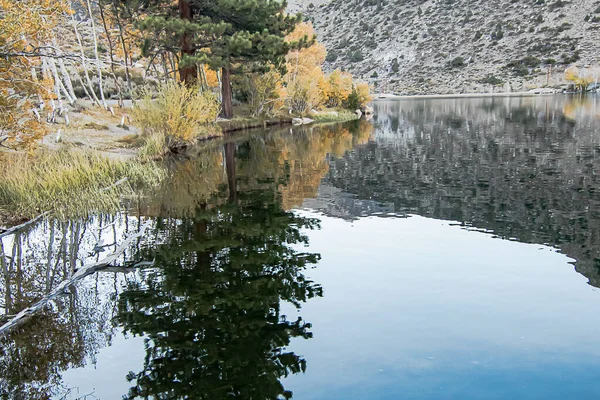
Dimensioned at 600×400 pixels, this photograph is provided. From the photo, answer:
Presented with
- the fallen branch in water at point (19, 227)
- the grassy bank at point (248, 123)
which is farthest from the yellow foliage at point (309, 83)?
the fallen branch in water at point (19, 227)

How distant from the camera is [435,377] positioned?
5.85 meters

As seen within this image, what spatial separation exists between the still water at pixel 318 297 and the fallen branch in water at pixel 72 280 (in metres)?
0.10

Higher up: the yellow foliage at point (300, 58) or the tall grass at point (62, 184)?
the yellow foliage at point (300, 58)

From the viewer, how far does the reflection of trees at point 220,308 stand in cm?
587

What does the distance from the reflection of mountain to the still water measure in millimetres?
122

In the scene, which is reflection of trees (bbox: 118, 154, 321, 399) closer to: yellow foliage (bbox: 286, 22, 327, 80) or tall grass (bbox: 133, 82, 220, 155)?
tall grass (bbox: 133, 82, 220, 155)

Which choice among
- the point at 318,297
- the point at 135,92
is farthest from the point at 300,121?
the point at 318,297

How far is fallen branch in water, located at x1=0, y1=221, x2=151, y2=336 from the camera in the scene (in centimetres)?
703

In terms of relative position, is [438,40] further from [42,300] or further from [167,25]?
[42,300]

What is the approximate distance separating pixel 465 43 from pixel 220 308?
11112 cm

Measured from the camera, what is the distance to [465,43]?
109 m

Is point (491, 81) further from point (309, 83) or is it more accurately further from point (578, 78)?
point (309, 83)

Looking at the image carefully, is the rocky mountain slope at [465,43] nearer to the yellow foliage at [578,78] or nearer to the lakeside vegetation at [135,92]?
the yellow foliage at [578,78]

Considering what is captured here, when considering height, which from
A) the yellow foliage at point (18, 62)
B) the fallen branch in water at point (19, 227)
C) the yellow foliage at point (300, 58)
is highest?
the yellow foliage at point (300, 58)
